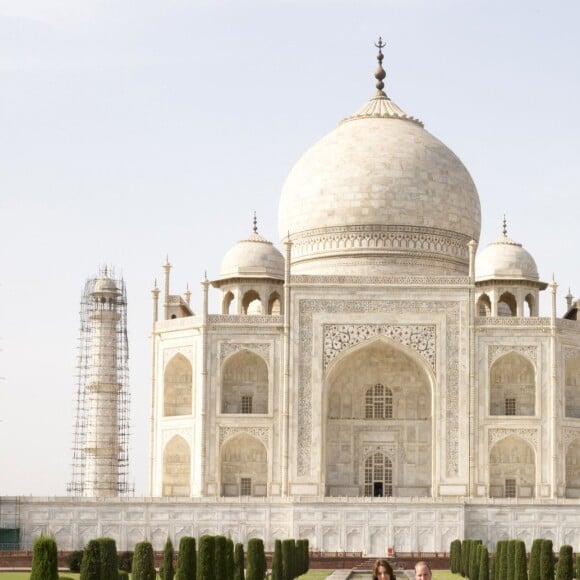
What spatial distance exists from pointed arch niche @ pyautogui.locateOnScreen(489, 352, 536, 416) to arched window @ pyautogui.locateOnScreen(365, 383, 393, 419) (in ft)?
7.42

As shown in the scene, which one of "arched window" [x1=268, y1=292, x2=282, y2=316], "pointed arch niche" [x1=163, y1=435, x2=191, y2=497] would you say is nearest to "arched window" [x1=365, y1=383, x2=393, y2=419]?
"arched window" [x1=268, y1=292, x2=282, y2=316]

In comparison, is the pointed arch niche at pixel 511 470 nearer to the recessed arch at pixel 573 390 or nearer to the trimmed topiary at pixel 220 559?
the recessed arch at pixel 573 390

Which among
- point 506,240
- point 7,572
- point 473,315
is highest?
point 506,240

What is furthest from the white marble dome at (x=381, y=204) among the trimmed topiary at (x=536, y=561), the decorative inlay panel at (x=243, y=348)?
the trimmed topiary at (x=536, y=561)

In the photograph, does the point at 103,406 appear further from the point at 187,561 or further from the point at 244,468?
the point at 187,561

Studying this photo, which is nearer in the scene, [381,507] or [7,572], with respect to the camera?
[7,572]

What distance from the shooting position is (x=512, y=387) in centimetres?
3219

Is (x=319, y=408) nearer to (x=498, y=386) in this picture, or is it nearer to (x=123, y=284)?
(x=498, y=386)

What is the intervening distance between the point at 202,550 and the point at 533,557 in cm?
537

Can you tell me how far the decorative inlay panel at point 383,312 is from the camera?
31.1 metres

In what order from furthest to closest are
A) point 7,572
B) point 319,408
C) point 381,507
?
point 319,408 < point 381,507 < point 7,572

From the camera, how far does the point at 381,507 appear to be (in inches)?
1113

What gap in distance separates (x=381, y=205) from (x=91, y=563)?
68.2 ft

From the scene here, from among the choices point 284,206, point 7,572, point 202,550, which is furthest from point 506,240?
point 202,550
